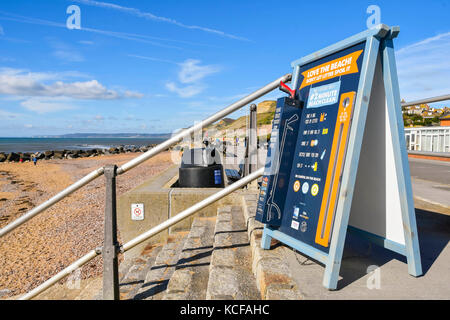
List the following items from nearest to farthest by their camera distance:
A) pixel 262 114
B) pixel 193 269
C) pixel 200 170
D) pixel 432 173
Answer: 1. pixel 193 269
2. pixel 200 170
3. pixel 262 114
4. pixel 432 173

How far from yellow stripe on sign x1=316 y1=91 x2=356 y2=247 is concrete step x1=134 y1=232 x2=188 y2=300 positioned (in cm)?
169

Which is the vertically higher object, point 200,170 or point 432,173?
point 200,170

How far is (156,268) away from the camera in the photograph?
11.2 feet

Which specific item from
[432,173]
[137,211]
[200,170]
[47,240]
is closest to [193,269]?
[137,211]

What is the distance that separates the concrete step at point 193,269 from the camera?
8.31ft

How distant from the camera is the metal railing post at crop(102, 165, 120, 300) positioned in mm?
2387

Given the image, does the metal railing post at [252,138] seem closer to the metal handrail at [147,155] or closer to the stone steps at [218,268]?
the stone steps at [218,268]

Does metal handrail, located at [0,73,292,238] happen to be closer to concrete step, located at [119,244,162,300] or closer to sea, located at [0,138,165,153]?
concrete step, located at [119,244,162,300]

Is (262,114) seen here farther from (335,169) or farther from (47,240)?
(47,240)

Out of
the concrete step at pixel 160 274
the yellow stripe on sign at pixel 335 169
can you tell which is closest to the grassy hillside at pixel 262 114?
the yellow stripe on sign at pixel 335 169

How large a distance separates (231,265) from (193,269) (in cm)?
49

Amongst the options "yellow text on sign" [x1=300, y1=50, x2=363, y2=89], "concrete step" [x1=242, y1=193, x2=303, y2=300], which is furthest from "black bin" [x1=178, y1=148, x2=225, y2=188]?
"yellow text on sign" [x1=300, y1=50, x2=363, y2=89]

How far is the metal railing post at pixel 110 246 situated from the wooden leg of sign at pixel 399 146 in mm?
2138

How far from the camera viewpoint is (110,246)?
2412mm
